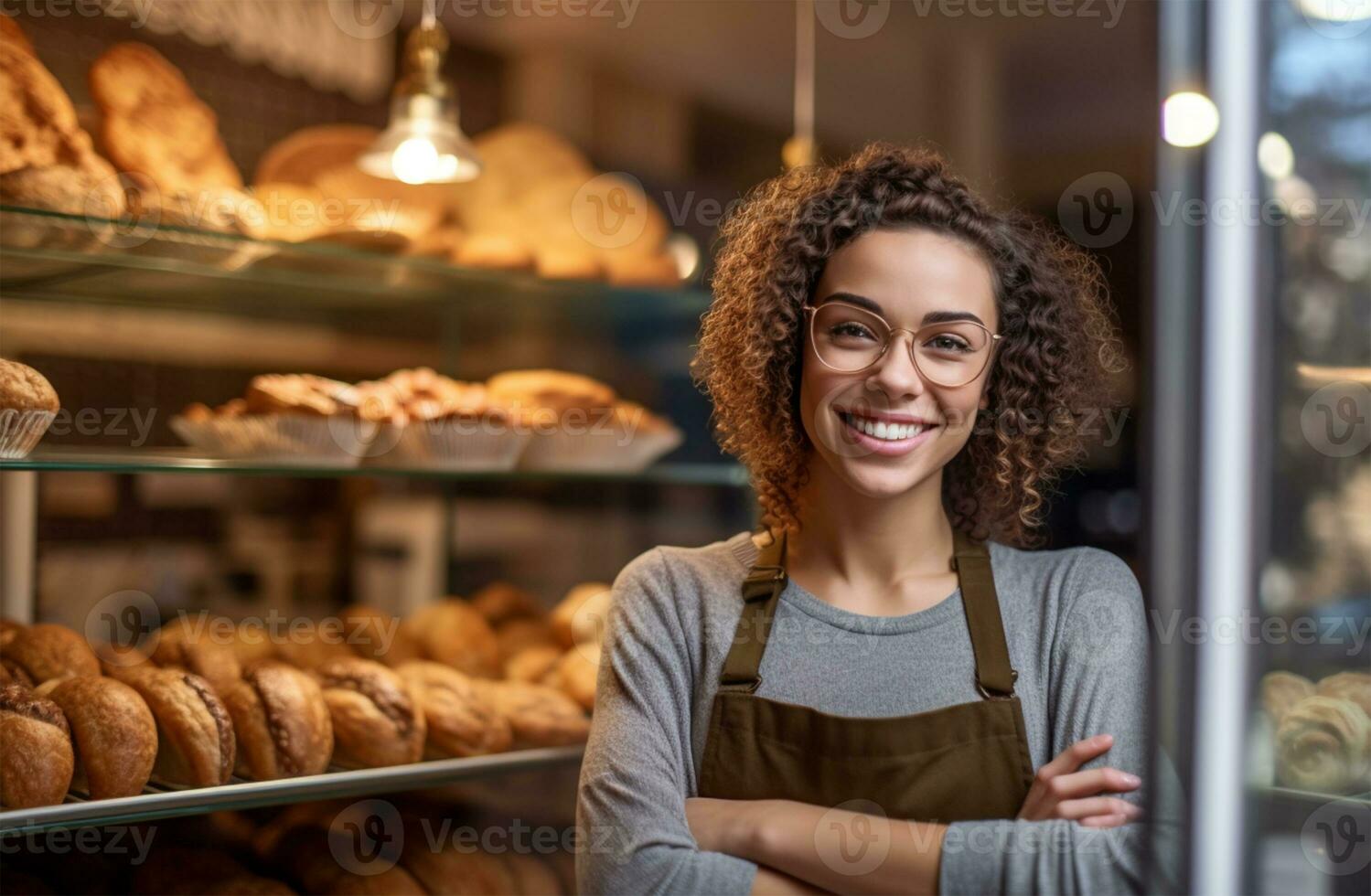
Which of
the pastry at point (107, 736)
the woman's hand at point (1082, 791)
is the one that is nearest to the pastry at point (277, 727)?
the pastry at point (107, 736)

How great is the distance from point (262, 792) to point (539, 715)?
486 millimetres

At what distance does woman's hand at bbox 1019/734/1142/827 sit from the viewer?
4.29ft

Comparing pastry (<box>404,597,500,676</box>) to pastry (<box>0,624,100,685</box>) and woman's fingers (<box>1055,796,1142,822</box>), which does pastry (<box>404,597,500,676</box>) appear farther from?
woman's fingers (<box>1055,796,1142,822</box>)

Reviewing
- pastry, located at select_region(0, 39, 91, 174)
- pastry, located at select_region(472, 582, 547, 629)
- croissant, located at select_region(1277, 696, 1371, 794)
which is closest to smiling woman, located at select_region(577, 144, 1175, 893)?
croissant, located at select_region(1277, 696, 1371, 794)

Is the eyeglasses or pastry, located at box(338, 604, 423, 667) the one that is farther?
pastry, located at box(338, 604, 423, 667)

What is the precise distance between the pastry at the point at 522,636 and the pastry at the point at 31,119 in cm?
114

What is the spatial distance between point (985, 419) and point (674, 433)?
0.94 meters

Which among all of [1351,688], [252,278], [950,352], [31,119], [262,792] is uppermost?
[31,119]

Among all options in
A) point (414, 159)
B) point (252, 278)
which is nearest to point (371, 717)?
point (252, 278)

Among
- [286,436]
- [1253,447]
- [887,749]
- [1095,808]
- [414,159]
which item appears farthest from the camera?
[414,159]

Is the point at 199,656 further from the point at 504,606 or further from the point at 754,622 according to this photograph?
the point at 754,622

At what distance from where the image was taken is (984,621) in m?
1.50

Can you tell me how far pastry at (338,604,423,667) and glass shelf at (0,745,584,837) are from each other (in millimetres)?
306

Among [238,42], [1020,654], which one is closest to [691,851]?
[1020,654]
